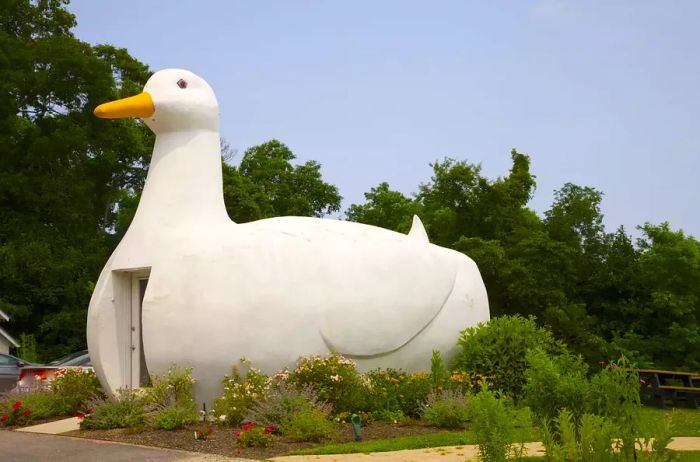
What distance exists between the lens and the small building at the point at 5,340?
2278 centimetres

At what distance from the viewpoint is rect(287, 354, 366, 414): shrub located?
33.0 feet

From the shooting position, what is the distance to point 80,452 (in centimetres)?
842

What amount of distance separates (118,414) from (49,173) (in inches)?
702

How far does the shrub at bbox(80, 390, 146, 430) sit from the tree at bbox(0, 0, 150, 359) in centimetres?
1482

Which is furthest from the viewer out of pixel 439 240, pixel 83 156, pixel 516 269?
pixel 83 156

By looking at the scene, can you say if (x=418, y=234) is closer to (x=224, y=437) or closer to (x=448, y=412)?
(x=448, y=412)

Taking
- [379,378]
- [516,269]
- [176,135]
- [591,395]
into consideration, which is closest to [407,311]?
[379,378]

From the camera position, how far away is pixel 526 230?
2231cm

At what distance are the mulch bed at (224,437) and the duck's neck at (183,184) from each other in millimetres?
3072

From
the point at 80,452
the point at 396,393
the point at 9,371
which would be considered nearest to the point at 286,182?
the point at 9,371

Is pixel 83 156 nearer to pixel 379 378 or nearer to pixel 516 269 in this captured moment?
pixel 516 269

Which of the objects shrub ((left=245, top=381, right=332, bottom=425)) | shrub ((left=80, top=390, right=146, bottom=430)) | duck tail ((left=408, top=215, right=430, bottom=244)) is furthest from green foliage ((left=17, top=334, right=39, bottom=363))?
shrub ((left=245, top=381, right=332, bottom=425))

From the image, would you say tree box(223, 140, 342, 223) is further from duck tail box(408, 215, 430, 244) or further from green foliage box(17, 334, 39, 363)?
duck tail box(408, 215, 430, 244)

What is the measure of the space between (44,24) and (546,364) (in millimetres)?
26809
